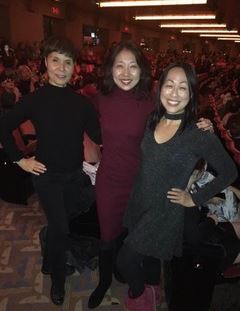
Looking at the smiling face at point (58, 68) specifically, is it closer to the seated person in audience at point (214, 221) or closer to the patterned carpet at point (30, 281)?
the seated person in audience at point (214, 221)

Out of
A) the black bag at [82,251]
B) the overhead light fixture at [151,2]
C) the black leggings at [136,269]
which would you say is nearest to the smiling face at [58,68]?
the black leggings at [136,269]

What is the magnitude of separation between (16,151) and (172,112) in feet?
3.56

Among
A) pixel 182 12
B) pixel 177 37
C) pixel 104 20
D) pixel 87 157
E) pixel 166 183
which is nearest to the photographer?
pixel 166 183

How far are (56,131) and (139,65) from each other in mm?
690

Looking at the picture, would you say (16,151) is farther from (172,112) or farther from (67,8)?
(67,8)

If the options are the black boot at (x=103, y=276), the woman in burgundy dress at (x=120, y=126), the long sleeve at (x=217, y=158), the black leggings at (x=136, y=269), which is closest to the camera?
the long sleeve at (x=217, y=158)

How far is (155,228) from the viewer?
79.0 inches

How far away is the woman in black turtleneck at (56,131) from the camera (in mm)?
2197

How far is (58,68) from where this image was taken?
2.21m

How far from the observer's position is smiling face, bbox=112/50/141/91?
2.26 metres

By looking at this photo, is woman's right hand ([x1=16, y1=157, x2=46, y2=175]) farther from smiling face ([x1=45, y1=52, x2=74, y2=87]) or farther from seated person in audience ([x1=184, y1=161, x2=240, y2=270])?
seated person in audience ([x1=184, y1=161, x2=240, y2=270])

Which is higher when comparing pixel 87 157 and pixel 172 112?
pixel 172 112

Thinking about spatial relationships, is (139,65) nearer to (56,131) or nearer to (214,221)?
(56,131)

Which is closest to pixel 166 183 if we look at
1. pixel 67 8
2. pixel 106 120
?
pixel 106 120
